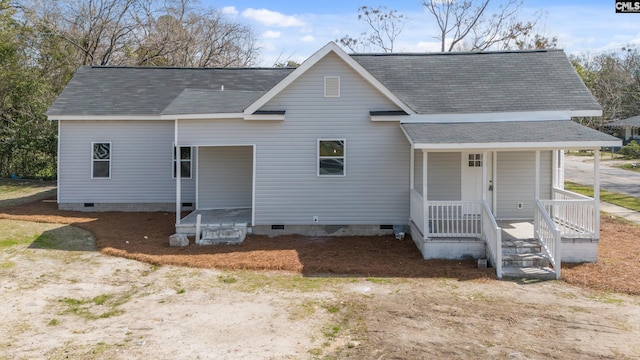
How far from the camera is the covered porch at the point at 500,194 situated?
1021 centimetres

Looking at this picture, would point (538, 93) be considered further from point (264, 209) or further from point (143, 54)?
point (143, 54)

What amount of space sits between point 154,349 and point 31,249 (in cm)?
717

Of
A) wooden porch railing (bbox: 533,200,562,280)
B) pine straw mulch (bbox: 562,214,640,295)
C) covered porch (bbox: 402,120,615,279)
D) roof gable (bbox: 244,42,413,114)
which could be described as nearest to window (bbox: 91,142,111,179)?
roof gable (bbox: 244,42,413,114)

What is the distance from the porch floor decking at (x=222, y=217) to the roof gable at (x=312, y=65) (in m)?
3.09

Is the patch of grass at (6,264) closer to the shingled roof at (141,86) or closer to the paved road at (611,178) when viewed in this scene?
Result: the shingled roof at (141,86)

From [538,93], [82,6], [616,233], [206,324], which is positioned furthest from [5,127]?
[616,233]

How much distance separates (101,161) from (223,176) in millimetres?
4917

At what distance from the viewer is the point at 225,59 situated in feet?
118

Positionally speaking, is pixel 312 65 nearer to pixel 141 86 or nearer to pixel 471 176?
pixel 471 176

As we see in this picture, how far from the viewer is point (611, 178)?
1091 inches

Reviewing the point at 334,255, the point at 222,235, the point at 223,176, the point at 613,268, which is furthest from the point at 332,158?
the point at 613,268

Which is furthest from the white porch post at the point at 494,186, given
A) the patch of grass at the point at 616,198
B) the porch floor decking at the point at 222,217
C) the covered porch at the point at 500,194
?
the patch of grass at the point at 616,198

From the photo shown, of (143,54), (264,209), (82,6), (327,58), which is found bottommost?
(264,209)

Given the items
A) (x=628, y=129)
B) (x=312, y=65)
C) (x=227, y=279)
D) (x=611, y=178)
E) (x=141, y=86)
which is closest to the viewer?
(x=227, y=279)
